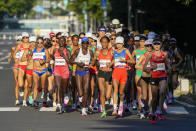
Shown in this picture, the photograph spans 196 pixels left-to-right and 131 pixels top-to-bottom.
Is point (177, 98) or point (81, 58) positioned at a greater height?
point (81, 58)

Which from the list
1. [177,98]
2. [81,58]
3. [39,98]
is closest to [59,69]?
[81,58]

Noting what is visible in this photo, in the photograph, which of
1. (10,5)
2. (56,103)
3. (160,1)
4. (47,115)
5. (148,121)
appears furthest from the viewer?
(10,5)

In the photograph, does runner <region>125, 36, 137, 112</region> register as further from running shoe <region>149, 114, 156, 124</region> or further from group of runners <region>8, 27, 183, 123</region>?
running shoe <region>149, 114, 156, 124</region>

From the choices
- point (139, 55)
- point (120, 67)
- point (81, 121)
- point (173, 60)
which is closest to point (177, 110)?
point (173, 60)

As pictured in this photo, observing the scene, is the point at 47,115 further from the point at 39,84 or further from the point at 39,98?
the point at 39,98

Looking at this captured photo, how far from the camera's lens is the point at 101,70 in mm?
15555

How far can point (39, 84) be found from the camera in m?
18.2

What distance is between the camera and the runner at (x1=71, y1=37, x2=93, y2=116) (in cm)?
1570

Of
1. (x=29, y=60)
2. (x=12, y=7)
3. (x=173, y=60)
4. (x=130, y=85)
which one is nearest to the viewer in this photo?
(x=130, y=85)

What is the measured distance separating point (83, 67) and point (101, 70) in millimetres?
470

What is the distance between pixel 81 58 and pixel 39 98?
537 centimetres

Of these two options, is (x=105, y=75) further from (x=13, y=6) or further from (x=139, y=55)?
(x=13, y=6)

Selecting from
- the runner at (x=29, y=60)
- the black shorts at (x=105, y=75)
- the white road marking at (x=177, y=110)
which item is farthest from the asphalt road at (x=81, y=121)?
the black shorts at (x=105, y=75)

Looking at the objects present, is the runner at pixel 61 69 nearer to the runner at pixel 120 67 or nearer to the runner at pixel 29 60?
the runner at pixel 120 67
